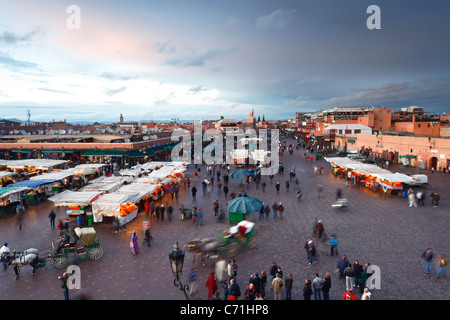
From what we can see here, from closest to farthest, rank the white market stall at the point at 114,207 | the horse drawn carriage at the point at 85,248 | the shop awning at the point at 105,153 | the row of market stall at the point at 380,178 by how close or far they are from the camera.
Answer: the horse drawn carriage at the point at 85,248 → the white market stall at the point at 114,207 → the row of market stall at the point at 380,178 → the shop awning at the point at 105,153

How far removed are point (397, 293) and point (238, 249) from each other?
202 inches

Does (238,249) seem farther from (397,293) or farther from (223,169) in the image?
(223,169)

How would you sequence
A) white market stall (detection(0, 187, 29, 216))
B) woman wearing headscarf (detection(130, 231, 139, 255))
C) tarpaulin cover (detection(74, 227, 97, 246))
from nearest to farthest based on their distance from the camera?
tarpaulin cover (detection(74, 227, 97, 246)), woman wearing headscarf (detection(130, 231, 139, 255)), white market stall (detection(0, 187, 29, 216))

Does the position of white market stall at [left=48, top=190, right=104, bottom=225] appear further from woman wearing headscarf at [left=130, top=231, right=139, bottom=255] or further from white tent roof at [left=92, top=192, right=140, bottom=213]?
woman wearing headscarf at [left=130, top=231, right=139, bottom=255]

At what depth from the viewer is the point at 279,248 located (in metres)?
10.8

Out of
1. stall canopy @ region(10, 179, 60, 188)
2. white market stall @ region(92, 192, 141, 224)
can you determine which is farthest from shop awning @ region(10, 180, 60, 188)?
white market stall @ region(92, 192, 141, 224)

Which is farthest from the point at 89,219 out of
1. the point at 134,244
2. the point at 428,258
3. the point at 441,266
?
the point at 441,266

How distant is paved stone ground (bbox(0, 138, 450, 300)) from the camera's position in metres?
7.99

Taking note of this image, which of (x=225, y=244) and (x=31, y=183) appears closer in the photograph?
(x=225, y=244)

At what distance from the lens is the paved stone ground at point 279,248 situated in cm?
799

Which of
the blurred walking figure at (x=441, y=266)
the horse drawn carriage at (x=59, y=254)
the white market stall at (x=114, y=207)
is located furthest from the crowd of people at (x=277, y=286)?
the white market stall at (x=114, y=207)

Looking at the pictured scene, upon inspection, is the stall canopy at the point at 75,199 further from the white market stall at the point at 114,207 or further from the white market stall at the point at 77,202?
the white market stall at the point at 114,207

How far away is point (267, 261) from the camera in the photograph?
9.68m

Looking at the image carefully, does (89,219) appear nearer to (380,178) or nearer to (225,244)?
(225,244)
